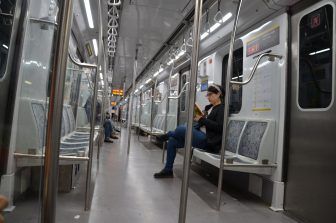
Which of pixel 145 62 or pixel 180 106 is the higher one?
pixel 145 62

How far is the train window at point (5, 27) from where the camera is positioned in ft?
5.19

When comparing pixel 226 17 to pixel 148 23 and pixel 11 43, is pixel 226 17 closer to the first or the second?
pixel 148 23

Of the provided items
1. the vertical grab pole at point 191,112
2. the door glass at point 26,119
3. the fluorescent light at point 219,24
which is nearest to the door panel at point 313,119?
the fluorescent light at point 219,24

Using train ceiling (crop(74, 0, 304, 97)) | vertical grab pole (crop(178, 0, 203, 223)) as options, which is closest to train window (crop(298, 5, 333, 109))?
train ceiling (crop(74, 0, 304, 97))

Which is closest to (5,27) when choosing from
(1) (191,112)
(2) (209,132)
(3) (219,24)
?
(1) (191,112)

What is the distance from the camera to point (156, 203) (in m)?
2.79

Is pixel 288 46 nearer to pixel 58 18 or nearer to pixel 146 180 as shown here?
pixel 146 180

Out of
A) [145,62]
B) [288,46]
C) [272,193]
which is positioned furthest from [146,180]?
[145,62]

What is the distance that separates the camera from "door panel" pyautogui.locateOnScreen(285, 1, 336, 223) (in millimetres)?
2334

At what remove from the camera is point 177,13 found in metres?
4.39

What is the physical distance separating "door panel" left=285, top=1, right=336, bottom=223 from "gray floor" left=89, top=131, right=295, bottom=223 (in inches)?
11.5

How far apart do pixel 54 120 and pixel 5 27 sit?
125 cm

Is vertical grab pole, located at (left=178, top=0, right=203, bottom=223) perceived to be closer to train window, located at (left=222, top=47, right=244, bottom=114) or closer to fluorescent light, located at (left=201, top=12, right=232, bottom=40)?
fluorescent light, located at (left=201, top=12, right=232, bottom=40)

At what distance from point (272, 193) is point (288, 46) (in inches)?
59.6
